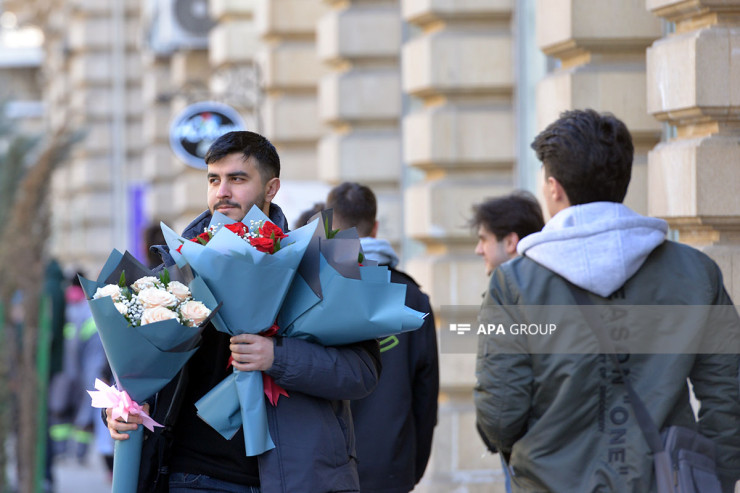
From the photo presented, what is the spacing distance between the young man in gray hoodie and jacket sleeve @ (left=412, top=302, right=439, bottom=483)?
177cm

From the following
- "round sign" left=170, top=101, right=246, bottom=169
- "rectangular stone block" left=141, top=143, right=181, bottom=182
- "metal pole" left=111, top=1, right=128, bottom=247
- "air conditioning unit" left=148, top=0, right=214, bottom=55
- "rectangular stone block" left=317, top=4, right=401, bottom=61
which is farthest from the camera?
"metal pole" left=111, top=1, right=128, bottom=247

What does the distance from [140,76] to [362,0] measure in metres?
13.6

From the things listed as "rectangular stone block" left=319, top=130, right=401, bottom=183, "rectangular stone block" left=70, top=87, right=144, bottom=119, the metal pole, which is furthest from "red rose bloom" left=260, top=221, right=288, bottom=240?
"rectangular stone block" left=70, top=87, right=144, bottom=119

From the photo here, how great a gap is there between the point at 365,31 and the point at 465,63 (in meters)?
1.64

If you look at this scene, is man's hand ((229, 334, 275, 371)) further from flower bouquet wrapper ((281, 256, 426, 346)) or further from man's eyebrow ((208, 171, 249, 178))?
man's eyebrow ((208, 171, 249, 178))

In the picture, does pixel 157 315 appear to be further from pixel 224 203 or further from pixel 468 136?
pixel 468 136

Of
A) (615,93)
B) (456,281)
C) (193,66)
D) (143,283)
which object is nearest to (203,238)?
(143,283)

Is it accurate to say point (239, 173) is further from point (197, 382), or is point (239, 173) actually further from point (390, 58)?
point (390, 58)

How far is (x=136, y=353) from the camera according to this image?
12.3 feet

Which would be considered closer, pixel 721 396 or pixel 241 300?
pixel 721 396

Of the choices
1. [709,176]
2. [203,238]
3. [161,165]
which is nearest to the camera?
[203,238]

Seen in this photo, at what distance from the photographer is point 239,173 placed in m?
4.23

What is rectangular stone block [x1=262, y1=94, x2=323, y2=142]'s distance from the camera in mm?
12328

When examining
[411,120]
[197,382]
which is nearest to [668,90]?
[197,382]
